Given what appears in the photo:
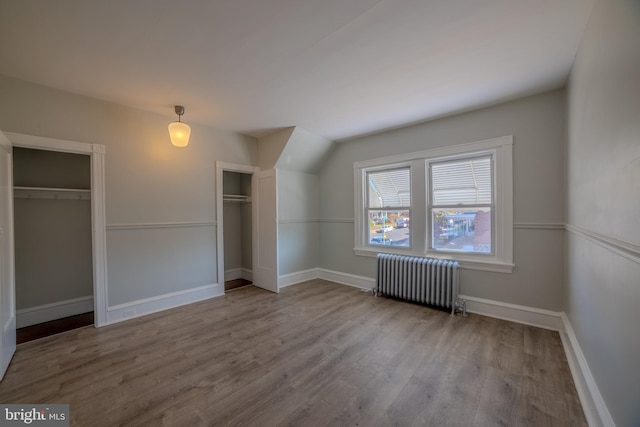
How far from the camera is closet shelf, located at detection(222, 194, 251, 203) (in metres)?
4.60

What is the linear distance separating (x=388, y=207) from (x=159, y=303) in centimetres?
362

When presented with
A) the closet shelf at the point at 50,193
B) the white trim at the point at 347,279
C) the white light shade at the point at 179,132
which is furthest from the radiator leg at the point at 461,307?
the closet shelf at the point at 50,193

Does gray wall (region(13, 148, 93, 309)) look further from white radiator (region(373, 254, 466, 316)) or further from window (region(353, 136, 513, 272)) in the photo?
white radiator (region(373, 254, 466, 316))

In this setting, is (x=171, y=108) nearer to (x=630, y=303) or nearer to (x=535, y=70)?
(x=535, y=70)

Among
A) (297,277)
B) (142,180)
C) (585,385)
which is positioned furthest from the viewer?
(297,277)

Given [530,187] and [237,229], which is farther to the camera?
[237,229]

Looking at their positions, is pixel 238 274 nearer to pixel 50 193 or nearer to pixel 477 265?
pixel 50 193

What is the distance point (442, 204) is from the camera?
140 inches

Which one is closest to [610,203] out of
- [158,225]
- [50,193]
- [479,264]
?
[479,264]

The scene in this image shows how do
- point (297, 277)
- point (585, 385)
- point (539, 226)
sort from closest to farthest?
point (585, 385)
point (539, 226)
point (297, 277)

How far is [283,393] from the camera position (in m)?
1.83

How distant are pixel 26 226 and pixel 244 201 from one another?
9.33 feet

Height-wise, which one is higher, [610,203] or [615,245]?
[610,203]

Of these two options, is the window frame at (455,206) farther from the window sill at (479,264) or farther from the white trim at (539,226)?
the white trim at (539,226)
